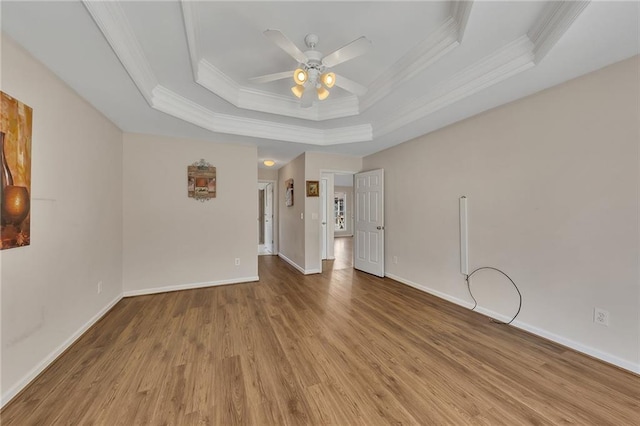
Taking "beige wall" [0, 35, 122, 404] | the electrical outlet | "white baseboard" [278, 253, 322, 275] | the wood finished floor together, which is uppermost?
"beige wall" [0, 35, 122, 404]

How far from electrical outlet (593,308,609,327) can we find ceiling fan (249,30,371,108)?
279 cm

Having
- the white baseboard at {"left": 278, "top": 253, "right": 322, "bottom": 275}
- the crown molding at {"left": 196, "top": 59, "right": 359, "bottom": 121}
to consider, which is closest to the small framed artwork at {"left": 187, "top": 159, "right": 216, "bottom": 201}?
the crown molding at {"left": 196, "top": 59, "right": 359, "bottom": 121}

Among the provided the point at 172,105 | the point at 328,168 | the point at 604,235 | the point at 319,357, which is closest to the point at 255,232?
the point at 328,168

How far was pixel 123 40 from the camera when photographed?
1721mm

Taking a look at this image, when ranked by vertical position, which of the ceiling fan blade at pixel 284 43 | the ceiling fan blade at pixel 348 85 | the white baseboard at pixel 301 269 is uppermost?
the ceiling fan blade at pixel 284 43

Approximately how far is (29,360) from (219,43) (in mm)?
2826

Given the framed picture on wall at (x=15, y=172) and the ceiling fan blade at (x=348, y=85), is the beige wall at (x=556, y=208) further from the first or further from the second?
the framed picture on wall at (x=15, y=172)

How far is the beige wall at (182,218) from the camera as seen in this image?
3.42 meters

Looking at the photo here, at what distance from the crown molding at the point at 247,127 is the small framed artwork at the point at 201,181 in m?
0.75

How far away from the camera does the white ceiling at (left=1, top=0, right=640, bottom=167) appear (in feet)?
5.11

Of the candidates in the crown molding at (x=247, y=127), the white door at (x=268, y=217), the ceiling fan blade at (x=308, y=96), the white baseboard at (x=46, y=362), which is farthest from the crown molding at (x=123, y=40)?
the white door at (x=268, y=217)

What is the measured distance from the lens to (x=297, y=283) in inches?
160

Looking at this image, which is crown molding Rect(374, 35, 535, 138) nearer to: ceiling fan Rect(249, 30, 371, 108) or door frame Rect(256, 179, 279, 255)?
ceiling fan Rect(249, 30, 371, 108)

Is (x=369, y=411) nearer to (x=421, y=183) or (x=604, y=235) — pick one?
(x=604, y=235)
